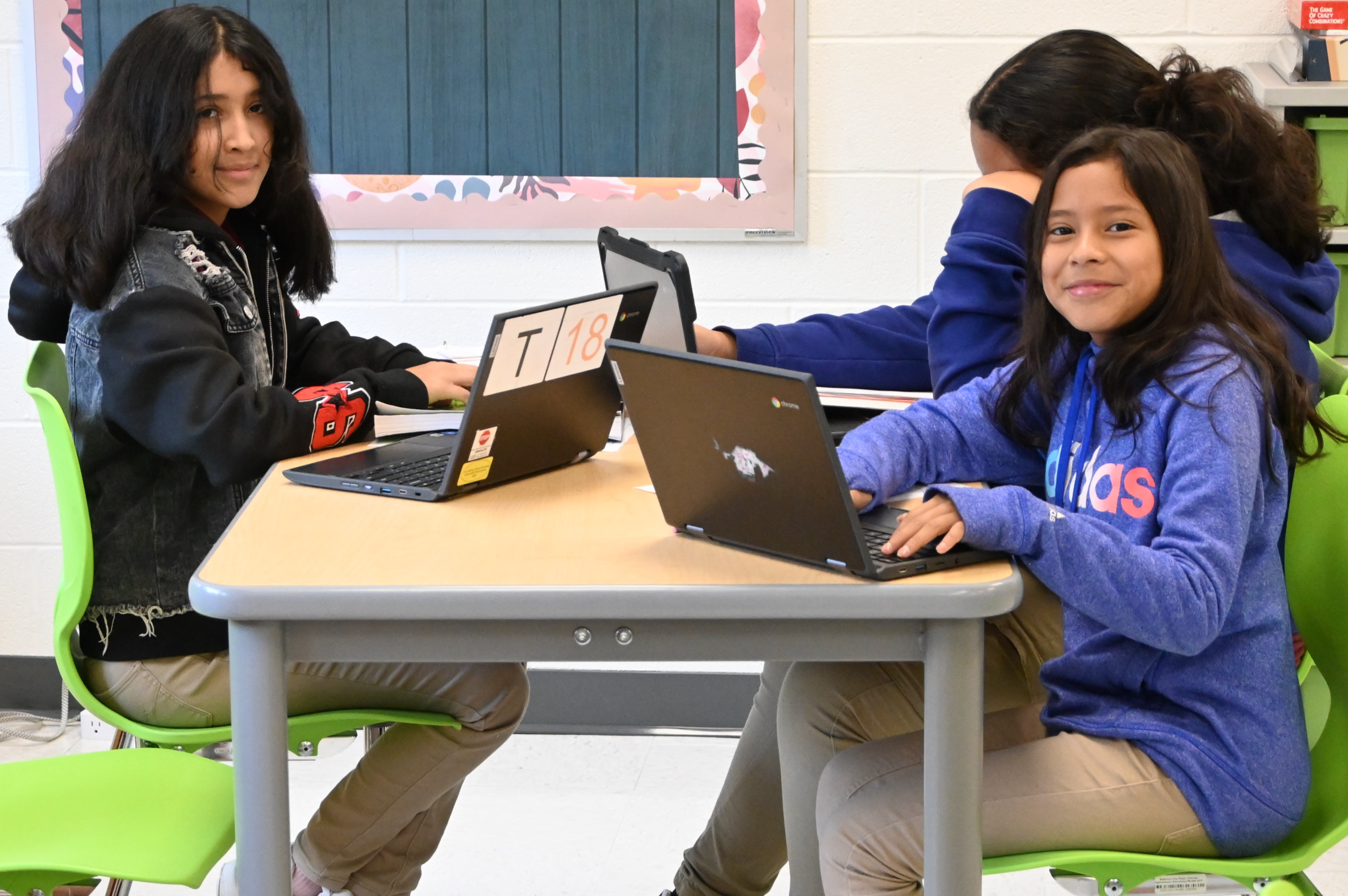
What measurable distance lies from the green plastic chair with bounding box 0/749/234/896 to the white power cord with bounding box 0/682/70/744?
131 cm

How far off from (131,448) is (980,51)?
162 cm

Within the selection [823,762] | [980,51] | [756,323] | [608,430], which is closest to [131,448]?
[608,430]

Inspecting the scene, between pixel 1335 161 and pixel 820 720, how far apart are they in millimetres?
1417

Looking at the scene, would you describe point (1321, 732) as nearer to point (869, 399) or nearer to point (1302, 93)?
point (869, 399)

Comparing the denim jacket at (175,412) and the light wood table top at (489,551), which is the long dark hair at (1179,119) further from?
the denim jacket at (175,412)

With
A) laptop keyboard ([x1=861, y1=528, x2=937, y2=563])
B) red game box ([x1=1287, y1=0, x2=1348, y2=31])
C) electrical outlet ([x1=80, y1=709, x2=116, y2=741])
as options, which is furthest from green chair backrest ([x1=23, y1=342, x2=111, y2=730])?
red game box ([x1=1287, y1=0, x2=1348, y2=31])

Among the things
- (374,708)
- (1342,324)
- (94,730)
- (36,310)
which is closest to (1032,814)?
(374,708)

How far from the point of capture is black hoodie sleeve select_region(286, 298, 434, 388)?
1.85m

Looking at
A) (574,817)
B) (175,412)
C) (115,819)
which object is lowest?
(574,817)

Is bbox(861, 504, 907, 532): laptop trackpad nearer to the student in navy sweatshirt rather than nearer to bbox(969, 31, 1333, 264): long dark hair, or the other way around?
the student in navy sweatshirt

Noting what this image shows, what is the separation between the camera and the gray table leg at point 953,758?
3.30ft

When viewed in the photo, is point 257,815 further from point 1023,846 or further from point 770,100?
point 770,100

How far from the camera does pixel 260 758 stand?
1.06m

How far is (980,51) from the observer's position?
240 cm
